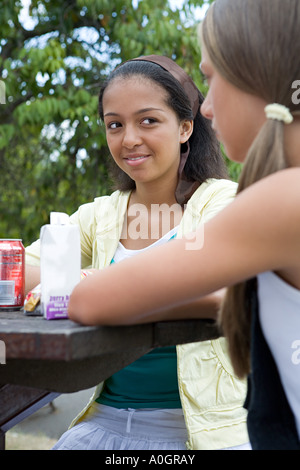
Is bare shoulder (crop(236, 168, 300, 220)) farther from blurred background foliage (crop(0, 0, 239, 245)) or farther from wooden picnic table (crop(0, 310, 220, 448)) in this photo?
blurred background foliage (crop(0, 0, 239, 245))

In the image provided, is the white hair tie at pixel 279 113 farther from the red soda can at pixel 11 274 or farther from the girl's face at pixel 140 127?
the girl's face at pixel 140 127

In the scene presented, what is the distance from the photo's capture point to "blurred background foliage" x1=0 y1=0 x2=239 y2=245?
455 cm

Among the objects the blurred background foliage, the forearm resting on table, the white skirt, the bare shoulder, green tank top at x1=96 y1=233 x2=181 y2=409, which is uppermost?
the blurred background foliage

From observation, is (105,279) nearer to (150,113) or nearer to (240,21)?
(240,21)

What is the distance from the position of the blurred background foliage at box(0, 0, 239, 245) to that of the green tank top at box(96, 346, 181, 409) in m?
2.75

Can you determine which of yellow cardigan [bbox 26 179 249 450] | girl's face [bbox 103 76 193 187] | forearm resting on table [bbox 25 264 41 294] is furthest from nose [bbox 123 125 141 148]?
forearm resting on table [bbox 25 264 41 294]

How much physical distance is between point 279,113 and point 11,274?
687 millimetres

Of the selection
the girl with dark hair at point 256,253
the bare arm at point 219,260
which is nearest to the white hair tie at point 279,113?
the girl with dark hair at point 256,253

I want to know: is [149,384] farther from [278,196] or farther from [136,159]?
[278,196]

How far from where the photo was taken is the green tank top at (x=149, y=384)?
5.59 feet

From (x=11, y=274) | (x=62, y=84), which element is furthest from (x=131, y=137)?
(x=62, y=84)

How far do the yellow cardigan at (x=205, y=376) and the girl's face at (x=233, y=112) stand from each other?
54cm

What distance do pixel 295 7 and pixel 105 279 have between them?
0.56m
